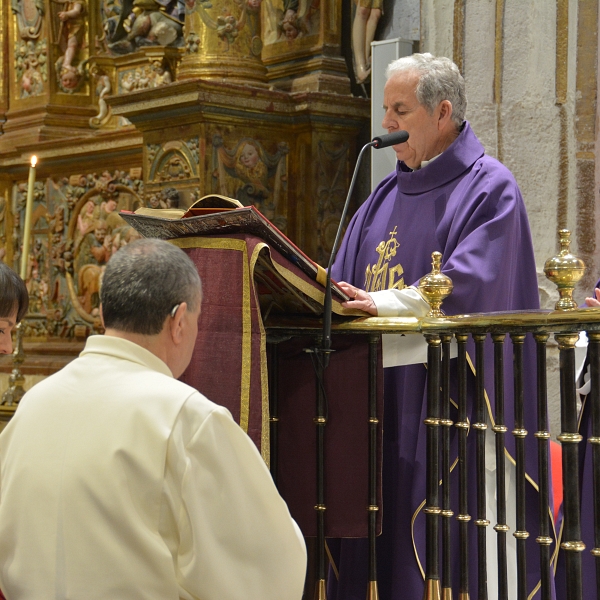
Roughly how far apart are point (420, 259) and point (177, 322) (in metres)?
1.66

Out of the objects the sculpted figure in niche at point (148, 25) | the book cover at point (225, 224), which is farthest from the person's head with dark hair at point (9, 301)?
the sculpted figure in niche at point (148, 25)

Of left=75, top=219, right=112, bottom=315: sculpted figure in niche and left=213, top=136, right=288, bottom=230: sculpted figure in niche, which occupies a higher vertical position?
left=213, top=136, right=288, bottom=230: sculpted figure in niche

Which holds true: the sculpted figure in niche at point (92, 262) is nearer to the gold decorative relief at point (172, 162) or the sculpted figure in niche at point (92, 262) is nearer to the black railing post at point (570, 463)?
the gold decorative relief at point (172, 162)

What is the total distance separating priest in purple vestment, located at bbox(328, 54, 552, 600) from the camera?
3271 mm

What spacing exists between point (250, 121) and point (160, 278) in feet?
12.1

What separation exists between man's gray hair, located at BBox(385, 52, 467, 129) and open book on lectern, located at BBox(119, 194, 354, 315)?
104 cm

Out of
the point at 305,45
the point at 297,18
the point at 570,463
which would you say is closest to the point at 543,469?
the point at 570,463

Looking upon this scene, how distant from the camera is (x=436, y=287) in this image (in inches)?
117

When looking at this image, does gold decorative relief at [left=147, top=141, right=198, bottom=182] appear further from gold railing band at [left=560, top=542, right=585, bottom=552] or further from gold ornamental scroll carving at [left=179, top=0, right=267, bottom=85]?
gold railing band at [left=560, top=542, right=585, bottom=552]

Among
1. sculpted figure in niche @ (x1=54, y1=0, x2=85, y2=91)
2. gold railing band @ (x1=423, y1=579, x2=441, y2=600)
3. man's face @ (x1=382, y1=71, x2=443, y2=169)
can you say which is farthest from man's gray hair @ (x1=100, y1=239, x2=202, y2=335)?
sculpted figure in niche @ (x1=54, y1=0, x2=85, y2=91)

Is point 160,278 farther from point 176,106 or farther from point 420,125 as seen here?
point 176,106

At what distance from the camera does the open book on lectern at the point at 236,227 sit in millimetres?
2822

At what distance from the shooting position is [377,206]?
4055 millimetres

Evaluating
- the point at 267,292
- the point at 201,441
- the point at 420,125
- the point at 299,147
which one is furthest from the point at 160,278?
the point at 299,147
